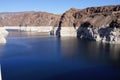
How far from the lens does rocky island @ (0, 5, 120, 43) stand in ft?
223

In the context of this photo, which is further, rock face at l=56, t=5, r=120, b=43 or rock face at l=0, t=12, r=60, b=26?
rock face at l=0, t=12, r=60, b=26

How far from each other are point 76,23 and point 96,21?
18.3 m

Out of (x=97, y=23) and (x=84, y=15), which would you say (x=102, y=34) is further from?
(x=84, y=15)

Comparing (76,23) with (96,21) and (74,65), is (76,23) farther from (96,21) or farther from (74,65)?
(74,65)

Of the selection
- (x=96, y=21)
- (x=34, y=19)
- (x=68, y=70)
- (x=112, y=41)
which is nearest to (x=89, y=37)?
(x=96, y=21)

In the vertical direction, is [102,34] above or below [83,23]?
below

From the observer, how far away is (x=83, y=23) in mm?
95312

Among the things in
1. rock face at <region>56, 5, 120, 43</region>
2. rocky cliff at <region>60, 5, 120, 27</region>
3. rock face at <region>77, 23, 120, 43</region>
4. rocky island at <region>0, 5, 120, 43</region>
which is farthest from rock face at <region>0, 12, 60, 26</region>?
rock face at <region>77, 23, 120, 43</region>

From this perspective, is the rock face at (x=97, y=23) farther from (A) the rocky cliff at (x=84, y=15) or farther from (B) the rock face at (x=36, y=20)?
(B) the rock face at (x=36, y=20)

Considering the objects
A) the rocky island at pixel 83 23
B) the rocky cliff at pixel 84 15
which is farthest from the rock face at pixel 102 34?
the rocky cliff at pixel 84 15

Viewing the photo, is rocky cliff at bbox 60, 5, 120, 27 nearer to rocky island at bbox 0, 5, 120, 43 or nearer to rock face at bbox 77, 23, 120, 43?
rocky island at bbox 0, 5, 120, 43

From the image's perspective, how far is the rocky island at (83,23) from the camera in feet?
223

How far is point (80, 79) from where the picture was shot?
26.8 metres

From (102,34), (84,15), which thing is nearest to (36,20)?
(84,15)
